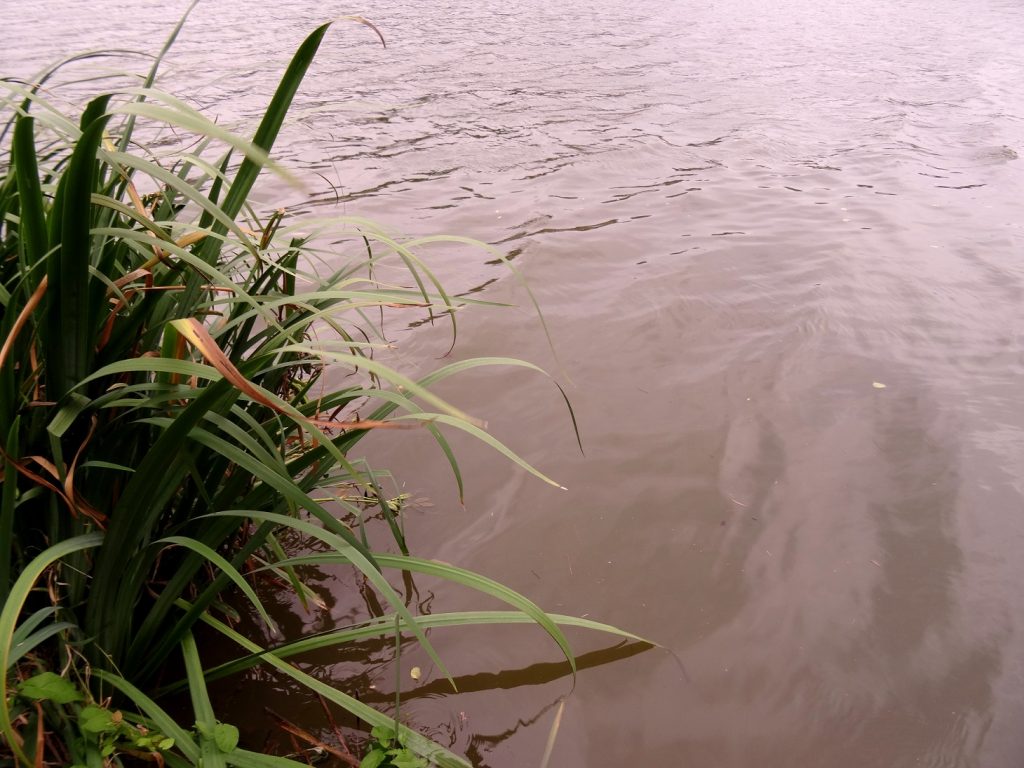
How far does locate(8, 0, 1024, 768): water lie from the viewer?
1.79m

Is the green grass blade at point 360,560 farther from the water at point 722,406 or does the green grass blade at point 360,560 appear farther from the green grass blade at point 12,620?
the water at point 722,406

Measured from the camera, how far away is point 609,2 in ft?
39.6

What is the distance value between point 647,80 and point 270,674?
7078 millimetres

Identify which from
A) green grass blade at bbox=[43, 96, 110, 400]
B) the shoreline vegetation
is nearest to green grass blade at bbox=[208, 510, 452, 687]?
the shoreline vegetation

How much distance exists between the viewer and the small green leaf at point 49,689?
3.87 feet

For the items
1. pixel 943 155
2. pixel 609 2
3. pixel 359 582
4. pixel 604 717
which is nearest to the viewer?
pixel 604 717

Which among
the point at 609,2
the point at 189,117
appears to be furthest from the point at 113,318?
the point at 609,2

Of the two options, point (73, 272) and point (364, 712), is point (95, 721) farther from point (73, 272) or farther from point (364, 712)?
point (73, 272)

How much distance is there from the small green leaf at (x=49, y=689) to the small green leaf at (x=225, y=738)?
0.23 meters

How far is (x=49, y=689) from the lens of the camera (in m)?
1.20

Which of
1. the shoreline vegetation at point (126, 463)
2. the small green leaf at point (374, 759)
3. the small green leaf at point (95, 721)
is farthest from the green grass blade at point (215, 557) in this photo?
the small green leaf at point (374, 759)

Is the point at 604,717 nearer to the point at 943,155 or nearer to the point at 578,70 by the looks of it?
the point at 943,155

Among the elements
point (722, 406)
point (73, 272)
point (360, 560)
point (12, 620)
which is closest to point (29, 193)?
point (73, 272)

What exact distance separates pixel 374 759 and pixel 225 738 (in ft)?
0.92
